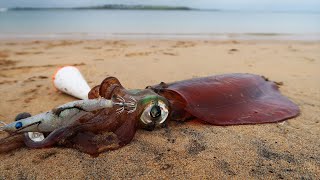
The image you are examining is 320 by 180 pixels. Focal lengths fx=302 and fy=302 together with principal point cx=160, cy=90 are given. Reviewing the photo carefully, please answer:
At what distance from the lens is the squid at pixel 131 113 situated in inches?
71.4

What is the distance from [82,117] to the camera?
1.90m

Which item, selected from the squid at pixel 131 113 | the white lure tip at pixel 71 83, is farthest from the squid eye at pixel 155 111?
the white lure tip at pixel 71 83

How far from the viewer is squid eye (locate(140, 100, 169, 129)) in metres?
1.99

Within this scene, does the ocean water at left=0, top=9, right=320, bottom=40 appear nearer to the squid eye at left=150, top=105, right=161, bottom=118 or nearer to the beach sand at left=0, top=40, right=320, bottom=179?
the beach sand at left=0, top=40, right=320, bottom=179

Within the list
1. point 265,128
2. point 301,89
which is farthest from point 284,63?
point 265,128

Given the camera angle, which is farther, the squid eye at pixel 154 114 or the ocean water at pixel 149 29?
the ocean water at pixel 149 29

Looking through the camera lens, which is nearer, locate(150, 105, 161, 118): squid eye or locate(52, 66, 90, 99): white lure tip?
locate(150, 105, 161, 118): squid eye

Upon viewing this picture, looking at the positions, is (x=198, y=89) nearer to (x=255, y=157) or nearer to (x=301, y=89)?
(x=255, y=157)

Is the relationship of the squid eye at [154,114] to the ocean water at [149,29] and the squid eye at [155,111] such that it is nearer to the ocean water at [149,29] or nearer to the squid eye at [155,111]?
the squid eye at [155,111]

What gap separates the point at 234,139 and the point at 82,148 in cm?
100

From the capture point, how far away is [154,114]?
2033 mm

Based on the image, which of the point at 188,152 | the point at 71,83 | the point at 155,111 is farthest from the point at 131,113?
the point at 71,83

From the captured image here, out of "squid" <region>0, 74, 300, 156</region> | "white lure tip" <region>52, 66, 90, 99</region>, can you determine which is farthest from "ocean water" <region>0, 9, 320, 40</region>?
"squid" <region>0, 74, 300, 156</region>

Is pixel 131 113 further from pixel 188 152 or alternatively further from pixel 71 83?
pixel 71 83
